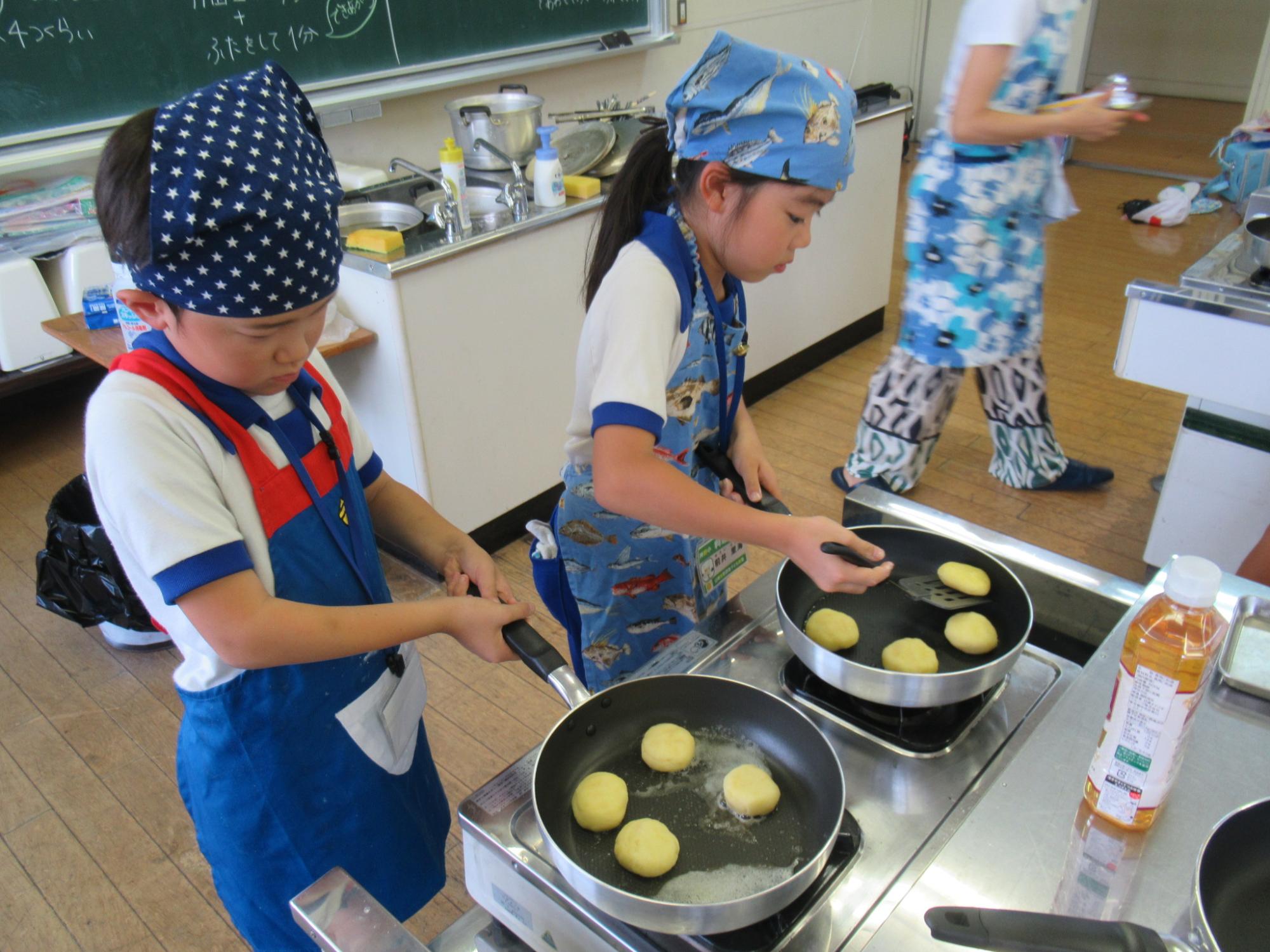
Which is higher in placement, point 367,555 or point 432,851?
point 367,555

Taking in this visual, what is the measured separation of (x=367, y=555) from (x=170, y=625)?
8.3 inches

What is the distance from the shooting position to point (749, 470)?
1.23 metres

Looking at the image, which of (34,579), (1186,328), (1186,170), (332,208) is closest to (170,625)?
(332,208)

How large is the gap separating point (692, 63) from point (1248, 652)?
2.49 metres

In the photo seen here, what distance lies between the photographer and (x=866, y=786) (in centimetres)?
74

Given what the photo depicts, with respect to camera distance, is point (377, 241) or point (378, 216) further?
point (378, 216)

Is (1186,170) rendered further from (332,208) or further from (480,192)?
(332,208)

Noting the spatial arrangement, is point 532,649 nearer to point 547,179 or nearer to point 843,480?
point 547,179

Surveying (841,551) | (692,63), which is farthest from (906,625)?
(692,63)

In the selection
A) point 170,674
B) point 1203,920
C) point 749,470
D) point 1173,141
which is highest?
point 1203,920

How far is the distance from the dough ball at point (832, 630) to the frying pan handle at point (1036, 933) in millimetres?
348

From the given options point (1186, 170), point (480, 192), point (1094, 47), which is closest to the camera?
point (480, 192)

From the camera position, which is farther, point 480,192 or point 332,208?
point 480,192

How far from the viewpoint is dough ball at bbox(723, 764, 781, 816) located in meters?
0.70
